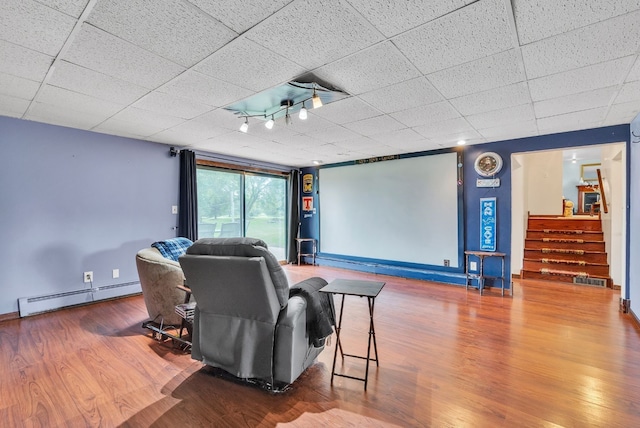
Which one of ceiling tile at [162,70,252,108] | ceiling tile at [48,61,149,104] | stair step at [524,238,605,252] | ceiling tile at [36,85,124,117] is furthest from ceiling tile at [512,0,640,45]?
stair step at [524,238,605,252]

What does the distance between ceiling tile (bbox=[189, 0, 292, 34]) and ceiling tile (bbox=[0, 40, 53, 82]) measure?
1.43m

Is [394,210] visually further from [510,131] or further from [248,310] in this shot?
[248,310]

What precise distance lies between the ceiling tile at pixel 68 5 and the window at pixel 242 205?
401 cm

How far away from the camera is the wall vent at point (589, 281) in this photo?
202 inches

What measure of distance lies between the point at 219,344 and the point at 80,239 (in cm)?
317

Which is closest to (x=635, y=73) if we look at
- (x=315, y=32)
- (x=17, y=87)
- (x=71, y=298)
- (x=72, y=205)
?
(x=315, y=32)

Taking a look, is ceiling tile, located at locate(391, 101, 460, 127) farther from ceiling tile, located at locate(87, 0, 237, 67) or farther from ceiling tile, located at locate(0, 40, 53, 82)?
ceiling tile, located at locate(0, 40, 53, 82)

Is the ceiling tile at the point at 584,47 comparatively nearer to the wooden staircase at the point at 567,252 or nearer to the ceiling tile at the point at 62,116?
the ceiling tile at the point at 62,116

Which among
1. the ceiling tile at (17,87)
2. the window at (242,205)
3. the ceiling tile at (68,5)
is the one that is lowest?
the window at (242,205)

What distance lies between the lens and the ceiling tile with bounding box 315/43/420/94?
6.68ft

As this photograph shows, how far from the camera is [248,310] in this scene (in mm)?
2104

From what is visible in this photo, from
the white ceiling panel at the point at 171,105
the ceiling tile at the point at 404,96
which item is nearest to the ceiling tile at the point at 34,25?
the white ceiling panel at the point at 171,105

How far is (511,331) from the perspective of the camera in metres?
3.20

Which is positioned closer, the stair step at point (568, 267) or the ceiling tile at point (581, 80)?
the ceiling tile at point (581, 80)
